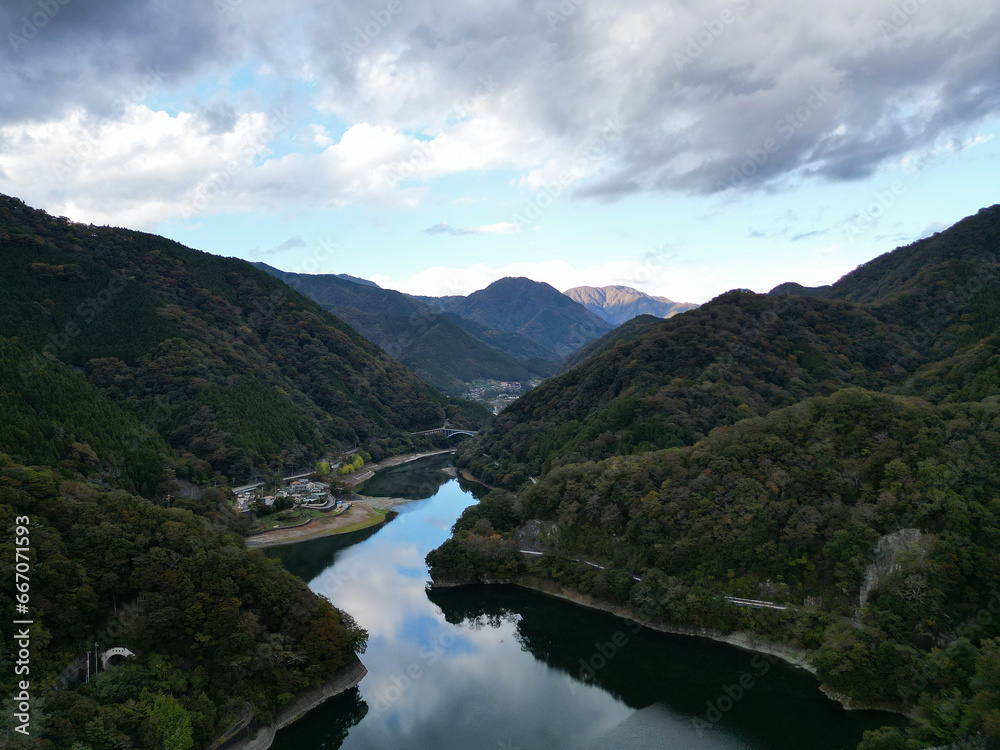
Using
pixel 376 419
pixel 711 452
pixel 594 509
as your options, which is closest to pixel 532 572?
pixel 594 509

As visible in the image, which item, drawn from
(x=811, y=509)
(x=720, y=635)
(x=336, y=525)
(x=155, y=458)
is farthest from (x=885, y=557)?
(x=155, y=458)

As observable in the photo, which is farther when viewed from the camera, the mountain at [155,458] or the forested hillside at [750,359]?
the forested hillside at [750,359]

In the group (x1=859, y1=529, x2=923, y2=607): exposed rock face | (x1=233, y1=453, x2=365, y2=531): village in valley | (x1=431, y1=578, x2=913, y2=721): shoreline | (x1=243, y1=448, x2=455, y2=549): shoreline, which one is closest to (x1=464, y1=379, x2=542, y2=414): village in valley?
(x1=243, y1=448, x2=455, y2=549): shoreline

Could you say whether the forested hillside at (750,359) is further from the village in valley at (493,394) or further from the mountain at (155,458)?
the village in valley at (493,394)

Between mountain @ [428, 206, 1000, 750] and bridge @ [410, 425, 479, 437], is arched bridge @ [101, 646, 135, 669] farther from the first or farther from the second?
bridge @ [410, 425, 479, 437]

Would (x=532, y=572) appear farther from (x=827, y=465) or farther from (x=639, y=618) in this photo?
(x=827, y=465)

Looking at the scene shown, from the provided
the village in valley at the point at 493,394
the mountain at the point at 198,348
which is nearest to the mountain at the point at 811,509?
the mountain at the point at 198,348

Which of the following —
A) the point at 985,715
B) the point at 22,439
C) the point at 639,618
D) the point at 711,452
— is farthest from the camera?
the point at 22,439
